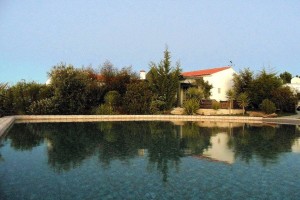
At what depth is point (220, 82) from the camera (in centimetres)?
3148

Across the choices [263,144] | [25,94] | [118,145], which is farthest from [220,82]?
[118,145]

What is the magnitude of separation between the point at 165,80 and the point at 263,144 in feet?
50.3

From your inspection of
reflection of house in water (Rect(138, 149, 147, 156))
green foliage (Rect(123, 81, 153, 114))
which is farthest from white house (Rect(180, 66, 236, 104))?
reflection of house in water (Rect(138, 149, 147, 156))

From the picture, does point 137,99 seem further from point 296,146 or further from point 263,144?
point 296,146

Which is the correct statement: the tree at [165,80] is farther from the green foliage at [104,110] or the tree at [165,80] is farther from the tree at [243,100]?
the tree at [243,100]

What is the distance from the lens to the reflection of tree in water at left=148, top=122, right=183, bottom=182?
8.89 m

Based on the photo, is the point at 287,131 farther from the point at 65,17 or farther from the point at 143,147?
the point at 65,17

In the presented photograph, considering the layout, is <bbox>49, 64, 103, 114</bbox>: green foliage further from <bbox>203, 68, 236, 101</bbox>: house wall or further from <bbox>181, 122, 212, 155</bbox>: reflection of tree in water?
<bbox>203, 68, 236, 101</bbox>: house wall

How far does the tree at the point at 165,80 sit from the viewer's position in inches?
1079

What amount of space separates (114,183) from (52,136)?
27.7 ft

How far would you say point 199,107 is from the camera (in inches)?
1054

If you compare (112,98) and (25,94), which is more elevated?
(25,94)

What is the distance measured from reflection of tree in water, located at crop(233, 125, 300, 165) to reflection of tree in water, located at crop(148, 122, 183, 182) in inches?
88.1

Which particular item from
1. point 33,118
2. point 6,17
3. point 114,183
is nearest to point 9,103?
point 33,118
